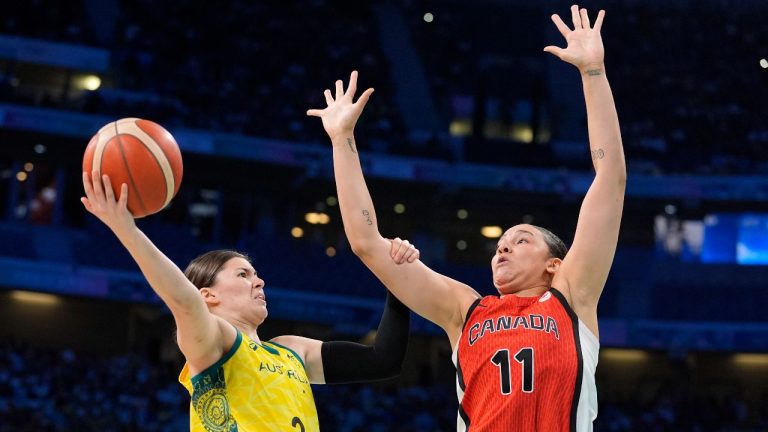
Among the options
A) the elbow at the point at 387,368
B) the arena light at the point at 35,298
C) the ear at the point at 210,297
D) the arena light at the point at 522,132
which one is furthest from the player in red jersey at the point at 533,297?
the arena light at the point at 522,132

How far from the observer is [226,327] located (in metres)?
4.11

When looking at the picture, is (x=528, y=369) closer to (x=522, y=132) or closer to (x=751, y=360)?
(x=751, y=360)

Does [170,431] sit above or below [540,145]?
below

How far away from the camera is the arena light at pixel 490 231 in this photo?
31239 millimetres

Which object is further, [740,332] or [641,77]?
[641,77]

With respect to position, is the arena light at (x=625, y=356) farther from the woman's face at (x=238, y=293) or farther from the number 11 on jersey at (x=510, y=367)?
the number 11 on jersey at (x=510, y=367)

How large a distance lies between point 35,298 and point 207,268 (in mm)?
23257

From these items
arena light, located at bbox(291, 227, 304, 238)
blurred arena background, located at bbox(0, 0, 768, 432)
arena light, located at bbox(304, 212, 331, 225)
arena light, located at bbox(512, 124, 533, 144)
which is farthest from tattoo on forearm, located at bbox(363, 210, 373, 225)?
arena light, located at bbox(512, 124, 533, 144)

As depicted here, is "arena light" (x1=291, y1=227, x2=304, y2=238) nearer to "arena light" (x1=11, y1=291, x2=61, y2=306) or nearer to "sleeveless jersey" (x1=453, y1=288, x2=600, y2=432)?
"arena light" (x1=11, y1=291, x2=61, y2=306)

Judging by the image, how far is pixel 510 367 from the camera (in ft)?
12.9

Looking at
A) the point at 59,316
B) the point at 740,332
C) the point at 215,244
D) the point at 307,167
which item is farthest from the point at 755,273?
the point at 59,316

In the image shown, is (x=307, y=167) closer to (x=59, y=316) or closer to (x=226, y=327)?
(x=59, y=316)

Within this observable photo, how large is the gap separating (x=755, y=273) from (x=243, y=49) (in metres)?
14.8

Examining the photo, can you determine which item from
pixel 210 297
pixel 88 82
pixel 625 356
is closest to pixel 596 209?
pixel 210 297
